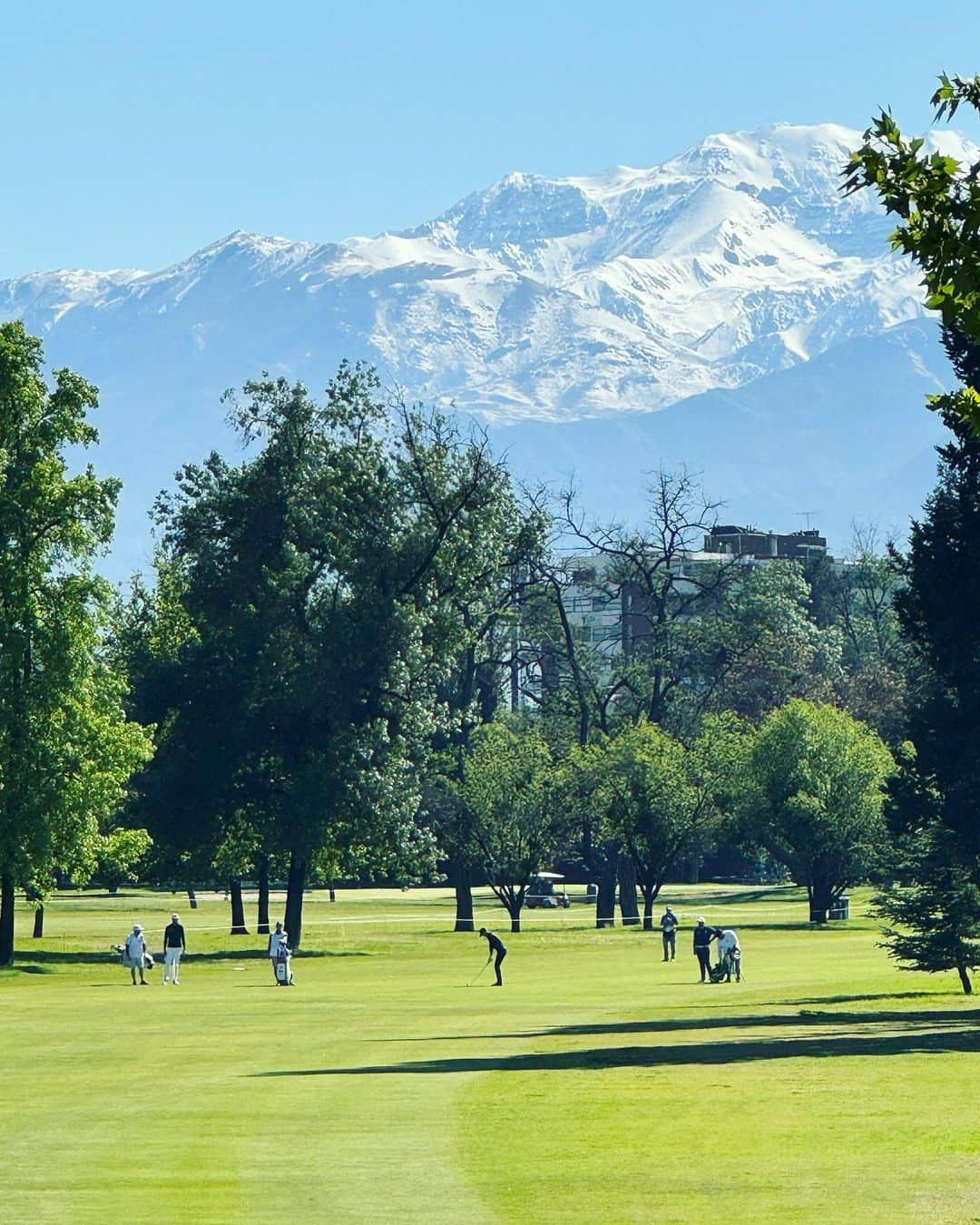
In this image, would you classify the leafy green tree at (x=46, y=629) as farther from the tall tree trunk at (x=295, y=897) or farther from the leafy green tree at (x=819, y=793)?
the leafy green tree at (x=819, y=793)

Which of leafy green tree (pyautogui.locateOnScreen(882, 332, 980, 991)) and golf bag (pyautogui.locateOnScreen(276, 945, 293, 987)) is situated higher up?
leafy green tree (pyautogui.locateOnScreen(882, 332, 980, 991))

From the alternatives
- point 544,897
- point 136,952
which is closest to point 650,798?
point 136,952

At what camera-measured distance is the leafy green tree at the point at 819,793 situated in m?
96.3

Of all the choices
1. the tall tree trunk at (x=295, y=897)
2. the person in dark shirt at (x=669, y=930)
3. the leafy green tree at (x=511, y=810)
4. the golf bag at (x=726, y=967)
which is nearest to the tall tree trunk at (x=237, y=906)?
the tall tree trunk at (x=295, y=897)

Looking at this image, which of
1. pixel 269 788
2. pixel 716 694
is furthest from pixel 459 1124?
pixel 716 694

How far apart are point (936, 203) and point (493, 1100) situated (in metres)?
17.6

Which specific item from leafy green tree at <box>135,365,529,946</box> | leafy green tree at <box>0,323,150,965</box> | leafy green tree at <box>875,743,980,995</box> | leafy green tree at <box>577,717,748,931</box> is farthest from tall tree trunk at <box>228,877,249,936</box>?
leafy green tree at <box>875,743,980,995</box>

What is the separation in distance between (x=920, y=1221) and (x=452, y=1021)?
1028 inches

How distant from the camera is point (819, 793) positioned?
9700 cm

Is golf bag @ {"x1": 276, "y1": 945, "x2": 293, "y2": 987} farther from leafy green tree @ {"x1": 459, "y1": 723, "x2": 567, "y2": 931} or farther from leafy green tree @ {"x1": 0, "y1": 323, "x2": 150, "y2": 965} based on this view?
leafy green tree @ {"x1": 459, "y1": 723, "x2": 567, "y2": 931}

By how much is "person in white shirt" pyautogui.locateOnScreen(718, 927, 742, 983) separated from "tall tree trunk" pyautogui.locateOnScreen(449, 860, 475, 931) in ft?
108

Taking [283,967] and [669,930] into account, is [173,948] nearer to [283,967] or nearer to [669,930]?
[283,967]

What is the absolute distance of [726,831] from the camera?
330ft

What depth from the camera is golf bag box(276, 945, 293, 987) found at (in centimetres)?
5778
